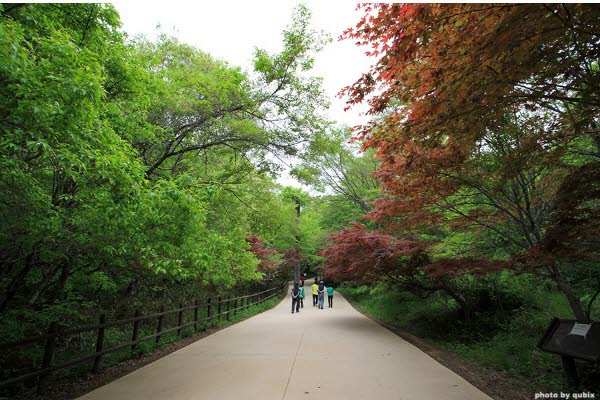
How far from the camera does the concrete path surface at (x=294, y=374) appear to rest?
4.10 meters

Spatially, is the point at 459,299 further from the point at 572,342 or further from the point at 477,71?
the point at 477,71

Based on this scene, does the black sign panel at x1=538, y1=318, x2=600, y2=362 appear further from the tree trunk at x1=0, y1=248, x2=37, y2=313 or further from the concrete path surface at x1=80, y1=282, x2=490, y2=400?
the tree trunk at x1=0, y1=248, x2=37, y2=313

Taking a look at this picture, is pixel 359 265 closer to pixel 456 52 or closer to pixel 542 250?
pixel 542 250

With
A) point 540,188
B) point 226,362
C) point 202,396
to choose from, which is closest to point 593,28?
point 540,188

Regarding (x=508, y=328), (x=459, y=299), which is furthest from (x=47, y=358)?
(x=508, y=328)

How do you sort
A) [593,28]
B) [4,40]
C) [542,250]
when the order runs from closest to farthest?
[4,40], [593,28], [542,250]

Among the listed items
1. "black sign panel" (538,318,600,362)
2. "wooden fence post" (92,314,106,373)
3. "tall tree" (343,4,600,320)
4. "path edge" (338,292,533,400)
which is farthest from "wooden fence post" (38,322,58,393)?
"black sign panel" (538,318,600,362)

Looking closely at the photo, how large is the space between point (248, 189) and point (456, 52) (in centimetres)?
838

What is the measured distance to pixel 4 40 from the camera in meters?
2.67

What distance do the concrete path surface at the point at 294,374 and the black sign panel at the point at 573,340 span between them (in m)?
1.16

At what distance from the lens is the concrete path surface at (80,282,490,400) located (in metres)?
4.10

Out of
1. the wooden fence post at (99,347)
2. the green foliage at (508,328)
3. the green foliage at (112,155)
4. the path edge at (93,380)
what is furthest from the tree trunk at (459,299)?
the wooden fence post at (99,347)

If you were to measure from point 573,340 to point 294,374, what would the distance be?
3791mm

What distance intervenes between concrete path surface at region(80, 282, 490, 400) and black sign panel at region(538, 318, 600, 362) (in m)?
1.16
